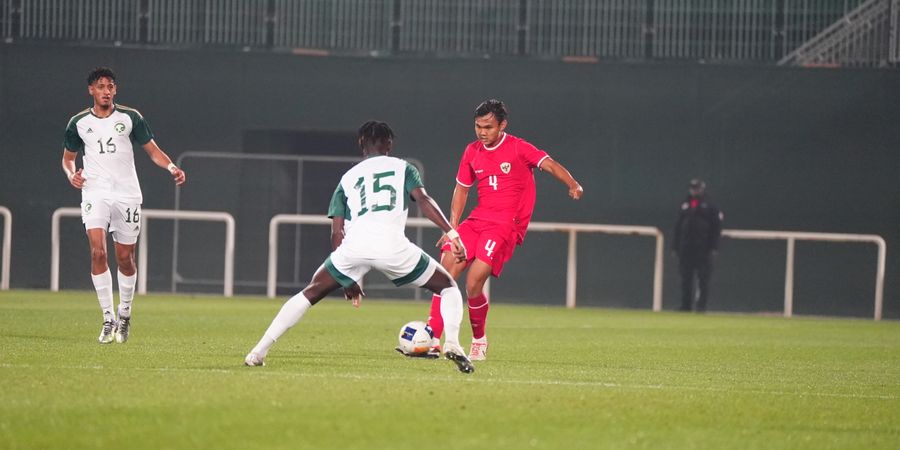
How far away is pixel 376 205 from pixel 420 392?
153 cm

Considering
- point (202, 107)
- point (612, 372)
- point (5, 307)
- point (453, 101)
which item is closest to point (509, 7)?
point (453, 101)

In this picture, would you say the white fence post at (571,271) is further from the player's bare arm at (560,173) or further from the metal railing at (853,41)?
the player's bare arm at (560,173)

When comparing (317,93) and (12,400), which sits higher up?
(317,93)

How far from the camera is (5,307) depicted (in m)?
18.0

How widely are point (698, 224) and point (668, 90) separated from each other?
9.11ft

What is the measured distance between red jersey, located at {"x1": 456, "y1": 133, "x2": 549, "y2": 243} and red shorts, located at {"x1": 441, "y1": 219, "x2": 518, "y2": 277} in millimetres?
68

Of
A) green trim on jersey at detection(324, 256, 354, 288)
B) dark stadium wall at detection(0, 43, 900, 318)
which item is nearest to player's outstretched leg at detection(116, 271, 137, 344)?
green trim on jersey at detection(324, 256, 354, 288)

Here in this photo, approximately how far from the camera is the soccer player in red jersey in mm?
12000

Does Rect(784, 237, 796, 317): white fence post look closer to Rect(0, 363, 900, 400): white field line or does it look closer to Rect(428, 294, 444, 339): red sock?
Rect(428, 294, 444, 339): red sock

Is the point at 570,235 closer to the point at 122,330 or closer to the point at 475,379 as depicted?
the point at 122,330

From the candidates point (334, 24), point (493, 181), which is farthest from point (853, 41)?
point (493, 181)

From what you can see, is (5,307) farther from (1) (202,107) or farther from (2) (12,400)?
(2) (12,400)

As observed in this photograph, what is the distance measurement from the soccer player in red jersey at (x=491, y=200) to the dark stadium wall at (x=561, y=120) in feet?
42.3

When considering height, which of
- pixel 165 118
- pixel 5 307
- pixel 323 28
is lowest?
pixel 5 307
